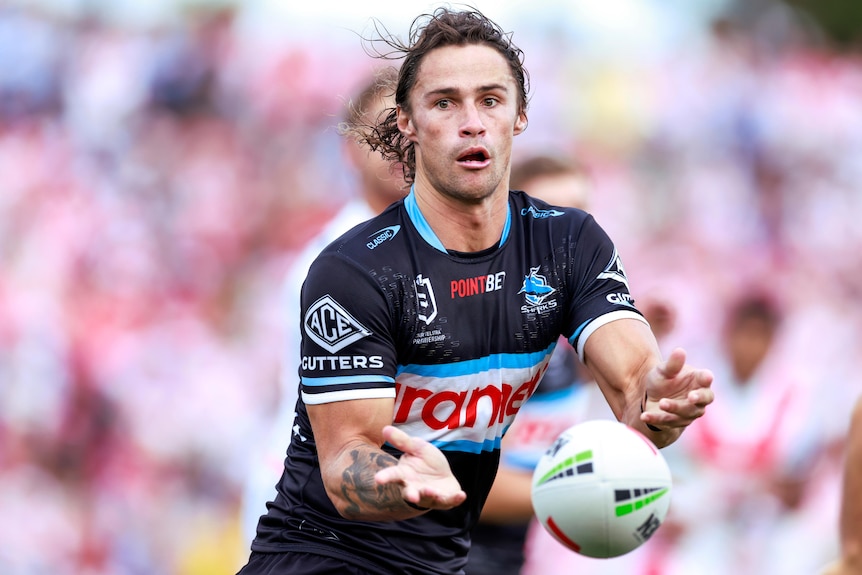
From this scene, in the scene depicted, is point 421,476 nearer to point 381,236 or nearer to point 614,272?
point 381,236

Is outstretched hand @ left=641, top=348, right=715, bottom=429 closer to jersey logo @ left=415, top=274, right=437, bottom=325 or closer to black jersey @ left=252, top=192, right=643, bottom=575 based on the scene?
black jersey @ left=252, top=192, right=643, bottom=575

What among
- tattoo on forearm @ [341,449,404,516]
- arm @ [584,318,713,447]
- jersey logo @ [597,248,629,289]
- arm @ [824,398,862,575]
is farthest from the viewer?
jersey logo @ [597,248,629,289]

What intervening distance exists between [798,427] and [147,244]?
463cm

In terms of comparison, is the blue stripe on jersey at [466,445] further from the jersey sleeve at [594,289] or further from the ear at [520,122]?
the ear at [520,122]

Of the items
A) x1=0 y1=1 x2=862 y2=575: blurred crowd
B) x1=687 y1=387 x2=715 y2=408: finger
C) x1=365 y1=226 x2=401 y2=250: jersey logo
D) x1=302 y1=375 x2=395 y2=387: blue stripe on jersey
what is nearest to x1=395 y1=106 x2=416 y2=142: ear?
x1=365 y1=226 x2=401 y2=250: jersey logo

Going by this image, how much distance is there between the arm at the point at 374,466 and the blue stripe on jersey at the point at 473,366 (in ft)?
0.70

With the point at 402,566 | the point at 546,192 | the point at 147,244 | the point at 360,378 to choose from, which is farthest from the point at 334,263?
the point at 147,244

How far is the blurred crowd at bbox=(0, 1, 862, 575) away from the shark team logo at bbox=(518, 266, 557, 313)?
3.91 m

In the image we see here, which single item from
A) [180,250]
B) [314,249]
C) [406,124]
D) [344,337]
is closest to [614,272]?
[406,124]

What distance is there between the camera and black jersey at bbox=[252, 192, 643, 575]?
3840 millimetres

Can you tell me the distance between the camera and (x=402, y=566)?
3975 millimetres

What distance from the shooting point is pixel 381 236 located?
402 cm

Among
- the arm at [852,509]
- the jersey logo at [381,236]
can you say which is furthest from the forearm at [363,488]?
the arm at [852,509]

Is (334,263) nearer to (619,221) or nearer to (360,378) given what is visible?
(360,378)
